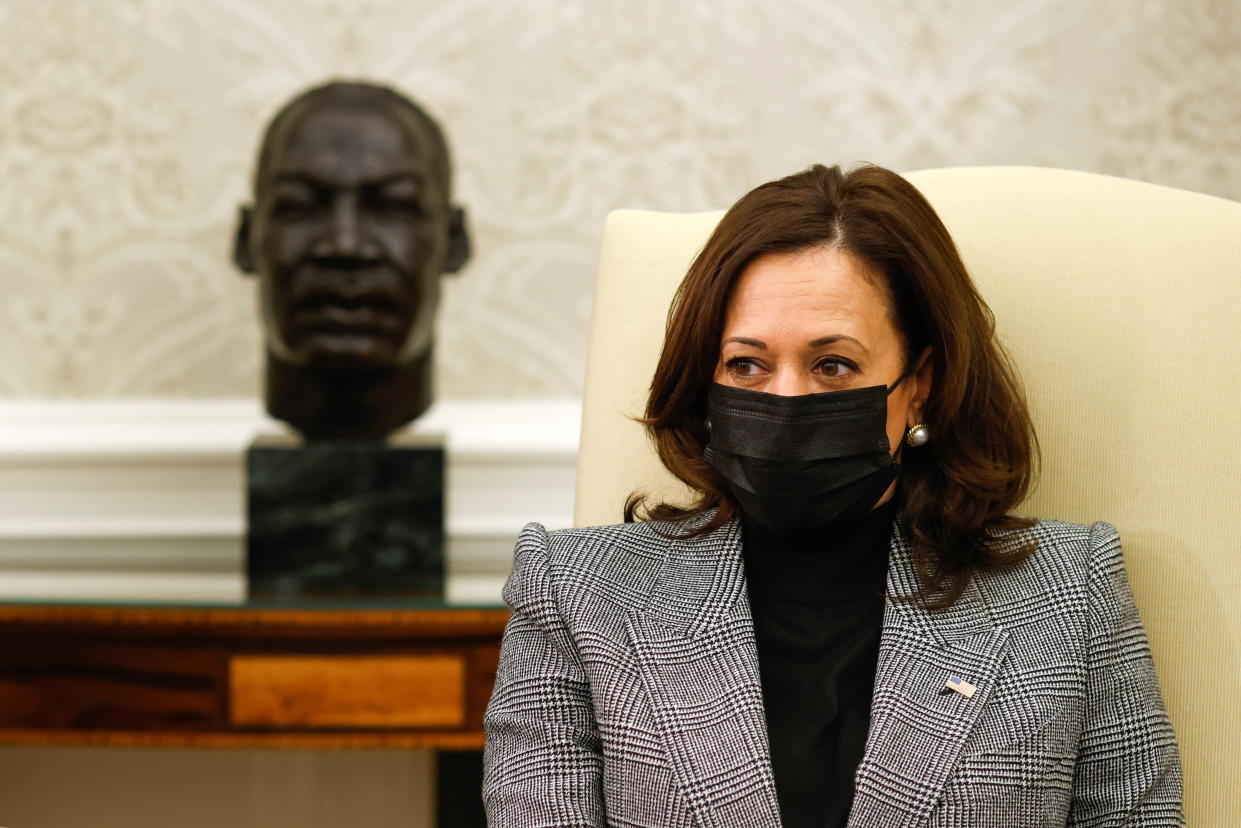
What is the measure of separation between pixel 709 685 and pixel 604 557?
0.17 metres

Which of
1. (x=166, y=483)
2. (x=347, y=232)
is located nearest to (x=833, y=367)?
(x=347, y=232)

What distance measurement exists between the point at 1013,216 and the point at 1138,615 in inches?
17.7

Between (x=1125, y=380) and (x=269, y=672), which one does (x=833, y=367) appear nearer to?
(x=1125, y=380)

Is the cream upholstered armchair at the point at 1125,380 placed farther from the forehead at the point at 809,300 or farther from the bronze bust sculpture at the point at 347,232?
the bronze bust sculpture at the point at 347,232

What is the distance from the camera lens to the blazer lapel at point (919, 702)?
1084 millimetres

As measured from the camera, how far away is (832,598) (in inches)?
48.1

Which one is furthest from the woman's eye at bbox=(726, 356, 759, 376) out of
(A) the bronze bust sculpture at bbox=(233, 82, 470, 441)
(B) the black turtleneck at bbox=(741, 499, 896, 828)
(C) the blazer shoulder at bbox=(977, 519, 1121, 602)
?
(A) the bronze bust sculpture at bbox=(233, 82, 470, 441)

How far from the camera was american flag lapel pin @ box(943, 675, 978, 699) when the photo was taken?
3.68 ft

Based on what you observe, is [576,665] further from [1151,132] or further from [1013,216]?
[1151,132]

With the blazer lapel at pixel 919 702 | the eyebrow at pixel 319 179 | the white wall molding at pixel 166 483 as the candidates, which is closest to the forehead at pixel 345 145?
the eyebrow at pixel 319 179

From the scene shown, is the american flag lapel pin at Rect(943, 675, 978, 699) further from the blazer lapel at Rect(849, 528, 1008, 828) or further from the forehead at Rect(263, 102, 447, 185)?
the forehead at Rect(263, 102, 447, 185)

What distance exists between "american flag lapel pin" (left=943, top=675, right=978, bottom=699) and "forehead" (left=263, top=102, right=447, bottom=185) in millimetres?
1143

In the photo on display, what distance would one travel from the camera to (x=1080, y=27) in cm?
229

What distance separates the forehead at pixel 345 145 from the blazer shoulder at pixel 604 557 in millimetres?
809
